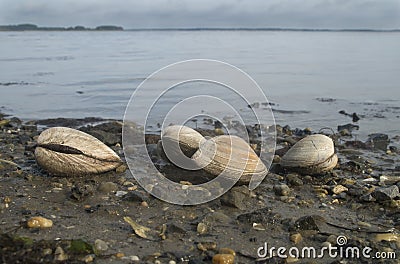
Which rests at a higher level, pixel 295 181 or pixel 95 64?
pixel 95 64

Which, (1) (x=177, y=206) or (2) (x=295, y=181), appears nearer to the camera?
(1) (x=177, y=206)

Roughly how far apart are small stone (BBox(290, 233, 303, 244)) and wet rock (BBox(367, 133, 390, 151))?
457 centimetres

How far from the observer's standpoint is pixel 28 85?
16469 mm

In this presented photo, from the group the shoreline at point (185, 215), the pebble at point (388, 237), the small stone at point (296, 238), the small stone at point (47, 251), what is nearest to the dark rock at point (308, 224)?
the shoreline at point (185, 215)

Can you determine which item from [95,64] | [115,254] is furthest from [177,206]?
[95,64]

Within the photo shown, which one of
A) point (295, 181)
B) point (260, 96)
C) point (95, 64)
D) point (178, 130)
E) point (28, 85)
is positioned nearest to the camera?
point (295, 181)

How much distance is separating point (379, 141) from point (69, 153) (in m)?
5.82

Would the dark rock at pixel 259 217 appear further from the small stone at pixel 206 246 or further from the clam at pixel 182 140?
the clam at pixel 182 140

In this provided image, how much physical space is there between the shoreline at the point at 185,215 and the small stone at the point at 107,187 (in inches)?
0.4

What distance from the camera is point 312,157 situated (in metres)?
5.85

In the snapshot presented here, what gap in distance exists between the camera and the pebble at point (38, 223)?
3.88 meters

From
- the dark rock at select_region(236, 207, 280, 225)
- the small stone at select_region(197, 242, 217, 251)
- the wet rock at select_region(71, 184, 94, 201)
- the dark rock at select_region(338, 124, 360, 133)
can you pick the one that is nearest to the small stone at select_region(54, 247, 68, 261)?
the small stone at select_region(197, 242, 217, 251)

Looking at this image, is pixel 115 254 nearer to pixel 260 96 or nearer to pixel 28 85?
pixel 260 96

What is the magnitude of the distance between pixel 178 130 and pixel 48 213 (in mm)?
2186
